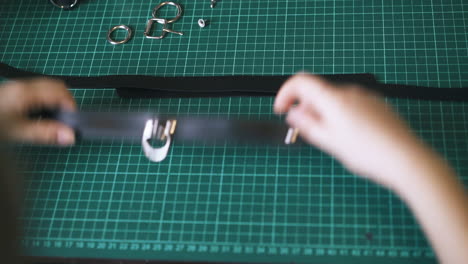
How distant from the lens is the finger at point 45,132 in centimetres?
105

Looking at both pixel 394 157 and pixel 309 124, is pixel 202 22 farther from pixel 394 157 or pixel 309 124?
pixel 394 157

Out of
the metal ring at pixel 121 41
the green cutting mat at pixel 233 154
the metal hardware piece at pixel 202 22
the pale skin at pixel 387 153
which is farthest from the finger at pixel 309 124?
the metal ring at pixel 121 41

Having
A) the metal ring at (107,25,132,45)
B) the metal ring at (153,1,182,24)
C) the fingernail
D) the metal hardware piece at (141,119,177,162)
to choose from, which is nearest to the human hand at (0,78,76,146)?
the fingernail

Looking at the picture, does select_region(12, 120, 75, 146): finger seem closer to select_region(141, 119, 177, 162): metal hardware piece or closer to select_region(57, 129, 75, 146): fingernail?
select_region(57, 129, 75, 146): fingernail

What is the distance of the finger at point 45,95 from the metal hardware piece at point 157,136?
172 mm

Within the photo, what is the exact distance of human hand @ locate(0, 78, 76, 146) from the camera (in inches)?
39.8

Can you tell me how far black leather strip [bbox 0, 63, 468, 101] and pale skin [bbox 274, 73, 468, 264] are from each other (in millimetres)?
265

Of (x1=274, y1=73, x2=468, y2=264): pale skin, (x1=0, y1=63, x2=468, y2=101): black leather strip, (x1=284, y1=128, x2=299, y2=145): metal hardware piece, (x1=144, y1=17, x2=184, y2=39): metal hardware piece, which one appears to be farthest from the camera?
(x1=144, y1=17, x2=184, y2=39): metal hardware piece

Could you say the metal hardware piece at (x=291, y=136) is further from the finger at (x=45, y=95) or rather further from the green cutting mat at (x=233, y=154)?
the finger at (x=45, y=95)

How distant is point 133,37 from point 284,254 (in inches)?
27.5

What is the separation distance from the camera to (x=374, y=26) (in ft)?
4.06

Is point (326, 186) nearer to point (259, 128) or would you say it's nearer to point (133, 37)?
point (259, 128)

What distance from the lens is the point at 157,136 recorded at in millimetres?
1106

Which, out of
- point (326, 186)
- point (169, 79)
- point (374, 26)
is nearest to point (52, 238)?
point (169, 79)
